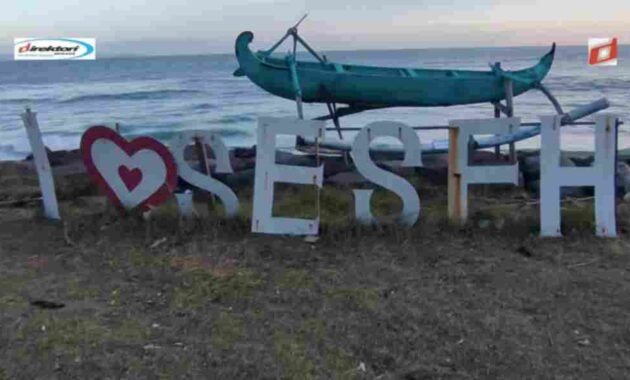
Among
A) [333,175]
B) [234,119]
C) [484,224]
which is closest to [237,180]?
[333,175]

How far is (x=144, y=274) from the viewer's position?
4.37m

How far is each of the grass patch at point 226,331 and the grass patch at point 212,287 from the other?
258mm

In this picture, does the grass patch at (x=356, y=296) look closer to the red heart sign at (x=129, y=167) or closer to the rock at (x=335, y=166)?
the red heart sign at (x=129, y=167)

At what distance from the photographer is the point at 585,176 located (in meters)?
4.96

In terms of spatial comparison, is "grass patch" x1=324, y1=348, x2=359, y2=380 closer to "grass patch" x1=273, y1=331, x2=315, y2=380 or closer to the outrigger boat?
"grass patch" x1=273, y1=331, x2=315, y2=380

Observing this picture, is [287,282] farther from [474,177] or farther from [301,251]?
[474,177]

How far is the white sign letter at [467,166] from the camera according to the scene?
502cm

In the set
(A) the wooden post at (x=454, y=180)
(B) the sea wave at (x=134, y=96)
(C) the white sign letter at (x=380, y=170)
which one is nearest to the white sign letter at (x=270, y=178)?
(C) the white sign letter at (x=380, y=170)

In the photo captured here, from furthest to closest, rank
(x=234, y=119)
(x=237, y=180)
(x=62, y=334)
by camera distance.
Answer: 1. (x=234, y=119)
2. (x=237, y=180)
3. (x=62, y=334)

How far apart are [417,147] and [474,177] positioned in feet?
1.51

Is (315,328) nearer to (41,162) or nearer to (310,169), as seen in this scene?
(310,169)

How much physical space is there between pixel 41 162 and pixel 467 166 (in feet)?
10.5

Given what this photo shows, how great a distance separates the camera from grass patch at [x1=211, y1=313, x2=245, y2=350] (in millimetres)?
3344

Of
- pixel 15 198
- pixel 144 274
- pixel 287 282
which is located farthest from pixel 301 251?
pixel 15 198
